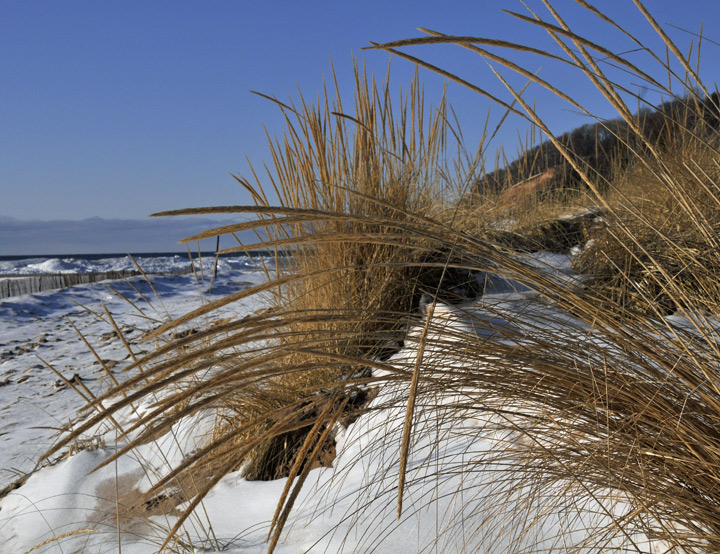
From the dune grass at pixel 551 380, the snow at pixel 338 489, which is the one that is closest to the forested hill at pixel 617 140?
the dune grass at pixel 551 380

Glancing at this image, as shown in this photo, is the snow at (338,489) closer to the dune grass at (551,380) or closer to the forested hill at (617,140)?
the dune grass at (551,380)

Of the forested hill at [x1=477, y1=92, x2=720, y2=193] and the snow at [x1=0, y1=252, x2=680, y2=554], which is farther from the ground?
the forested hill at [x1=477, y1=92, x2=720, y2=193]

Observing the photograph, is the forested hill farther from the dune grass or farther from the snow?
the snow

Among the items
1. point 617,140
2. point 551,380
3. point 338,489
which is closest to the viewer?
point 551,380

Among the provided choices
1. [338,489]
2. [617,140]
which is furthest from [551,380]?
[617,140]

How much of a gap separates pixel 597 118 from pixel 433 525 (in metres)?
0.76

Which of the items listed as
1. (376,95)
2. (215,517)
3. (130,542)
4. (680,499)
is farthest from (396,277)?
(680,499)

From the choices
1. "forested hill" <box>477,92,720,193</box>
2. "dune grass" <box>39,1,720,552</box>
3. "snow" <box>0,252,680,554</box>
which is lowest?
"snow" <box>0,252,680,554</box>

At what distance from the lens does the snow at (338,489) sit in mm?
853

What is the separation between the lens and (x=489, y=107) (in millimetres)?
2574

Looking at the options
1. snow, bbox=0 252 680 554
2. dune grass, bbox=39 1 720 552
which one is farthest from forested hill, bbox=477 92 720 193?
snow, bbox=0 252 680 554

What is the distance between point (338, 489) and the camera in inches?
45.4

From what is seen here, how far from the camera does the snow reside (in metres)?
0.85

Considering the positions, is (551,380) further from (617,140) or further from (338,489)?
(617,140)
